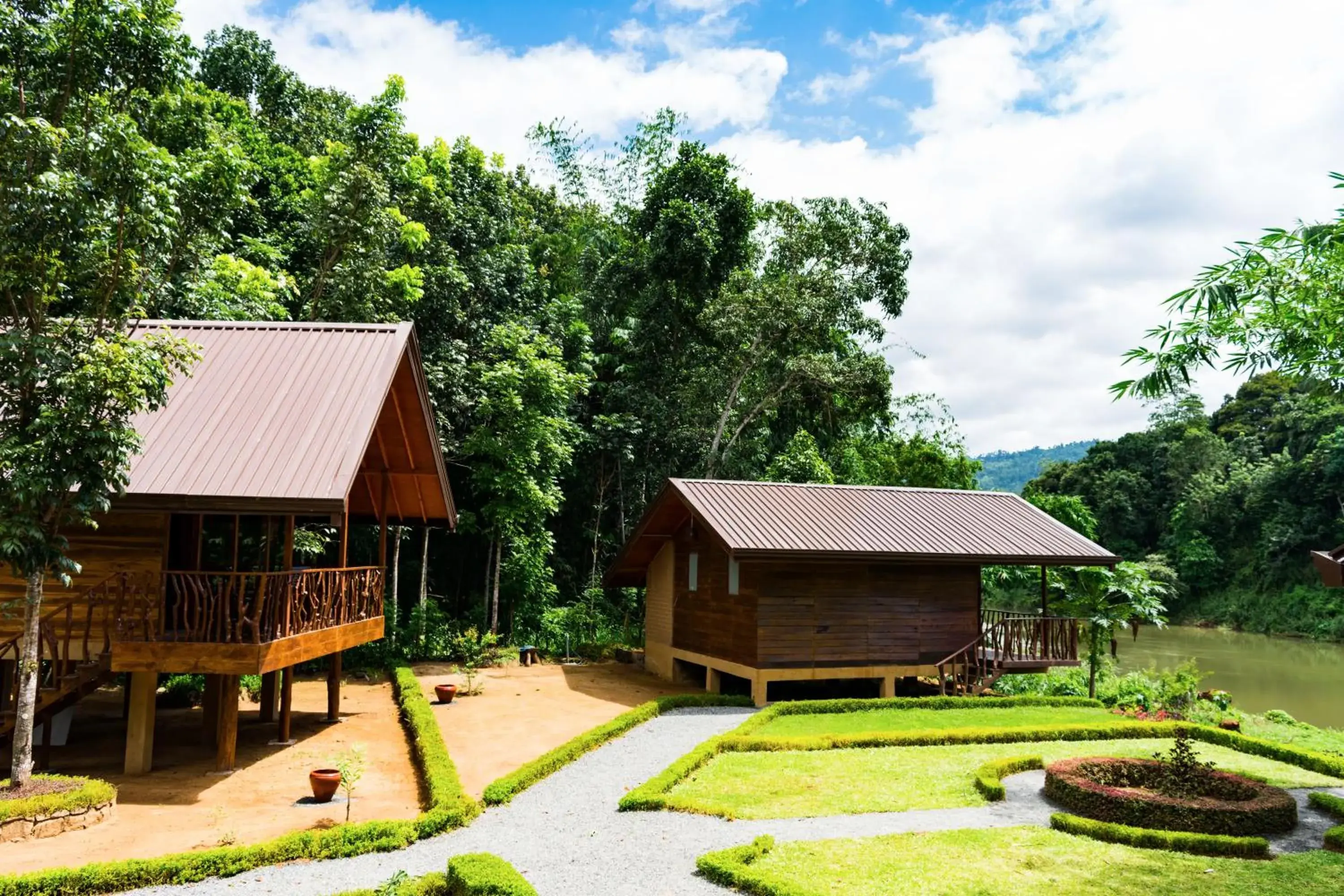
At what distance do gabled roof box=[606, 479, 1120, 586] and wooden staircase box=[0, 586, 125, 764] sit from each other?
350 inches

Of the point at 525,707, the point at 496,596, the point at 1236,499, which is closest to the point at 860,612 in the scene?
the point at 525,707

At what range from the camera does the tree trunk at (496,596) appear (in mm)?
22578

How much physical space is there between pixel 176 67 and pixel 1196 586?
47890mm

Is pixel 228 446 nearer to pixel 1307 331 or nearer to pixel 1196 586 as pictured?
pixel 1307 331

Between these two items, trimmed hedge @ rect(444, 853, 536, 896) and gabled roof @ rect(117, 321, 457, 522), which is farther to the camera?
gabled roof @ rect(117, 321, 457, 522)

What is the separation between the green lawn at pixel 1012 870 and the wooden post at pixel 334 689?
883cm

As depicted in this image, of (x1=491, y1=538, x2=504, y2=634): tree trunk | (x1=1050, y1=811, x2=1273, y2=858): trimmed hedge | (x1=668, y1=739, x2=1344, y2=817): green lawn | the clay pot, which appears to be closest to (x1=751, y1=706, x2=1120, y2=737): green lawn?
(x1=668, y1=739, x2=1344, y2=817): green lawn

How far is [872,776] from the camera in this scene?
36.3ft

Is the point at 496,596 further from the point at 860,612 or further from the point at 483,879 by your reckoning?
the point at 483,879

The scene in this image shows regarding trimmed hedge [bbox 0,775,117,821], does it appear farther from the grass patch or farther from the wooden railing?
the grass patch

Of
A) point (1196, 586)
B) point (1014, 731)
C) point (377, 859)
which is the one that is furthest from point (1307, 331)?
point (1196, 586)

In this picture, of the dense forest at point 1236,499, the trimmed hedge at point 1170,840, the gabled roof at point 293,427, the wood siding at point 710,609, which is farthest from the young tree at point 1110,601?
the dense forest at point 1236,499

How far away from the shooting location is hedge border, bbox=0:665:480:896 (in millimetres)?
6867

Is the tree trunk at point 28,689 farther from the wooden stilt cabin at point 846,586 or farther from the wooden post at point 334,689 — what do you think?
the wooden stilt cabin at point 846,586
